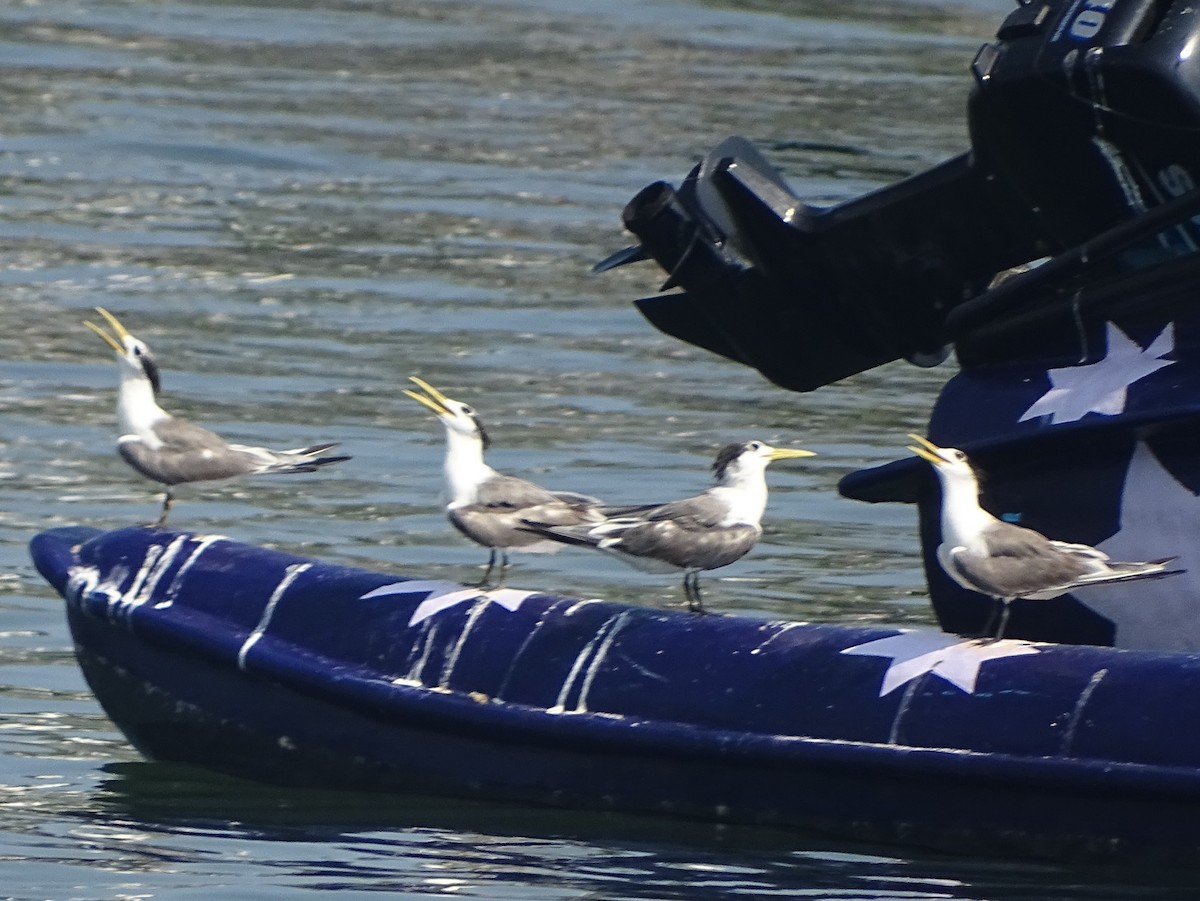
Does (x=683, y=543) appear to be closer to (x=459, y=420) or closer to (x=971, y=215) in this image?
(x=459, y=420)

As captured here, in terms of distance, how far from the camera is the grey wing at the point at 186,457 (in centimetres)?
934

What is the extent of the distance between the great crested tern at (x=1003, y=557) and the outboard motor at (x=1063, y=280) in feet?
0.50

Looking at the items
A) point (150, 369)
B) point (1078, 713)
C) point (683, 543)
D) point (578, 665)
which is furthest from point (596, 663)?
point (150, 369)

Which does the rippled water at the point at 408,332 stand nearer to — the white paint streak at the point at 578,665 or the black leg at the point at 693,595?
the white paint streak at the point at 578,665

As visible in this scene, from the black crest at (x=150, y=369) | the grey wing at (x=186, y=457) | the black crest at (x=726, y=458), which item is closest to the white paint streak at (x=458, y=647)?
the black crest at (x=726, y=458)

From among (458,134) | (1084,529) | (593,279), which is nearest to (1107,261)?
(1084,529)

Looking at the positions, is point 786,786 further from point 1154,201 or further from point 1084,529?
point 1154,201

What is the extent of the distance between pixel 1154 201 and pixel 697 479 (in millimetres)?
5503

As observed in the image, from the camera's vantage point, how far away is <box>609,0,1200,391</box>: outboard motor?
718cm

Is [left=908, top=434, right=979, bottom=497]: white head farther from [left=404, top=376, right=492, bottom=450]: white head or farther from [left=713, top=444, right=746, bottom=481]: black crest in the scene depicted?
[left=404, top=376, right=492, bottom=450]: white head

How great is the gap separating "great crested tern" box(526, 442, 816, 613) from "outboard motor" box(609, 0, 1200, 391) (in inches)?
26.5

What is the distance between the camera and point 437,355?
15.6 metres

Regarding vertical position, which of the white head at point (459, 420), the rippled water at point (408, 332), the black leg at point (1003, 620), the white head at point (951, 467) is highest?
the white head at point (951, 467)

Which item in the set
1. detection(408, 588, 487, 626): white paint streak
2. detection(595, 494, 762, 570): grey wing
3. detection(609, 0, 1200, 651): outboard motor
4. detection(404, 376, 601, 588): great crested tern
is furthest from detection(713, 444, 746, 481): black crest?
detection(408, 588, 487, 626): white paint streak
